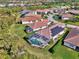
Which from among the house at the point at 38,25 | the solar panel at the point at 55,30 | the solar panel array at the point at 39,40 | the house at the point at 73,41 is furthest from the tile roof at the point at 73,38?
the house at the point at 38,25

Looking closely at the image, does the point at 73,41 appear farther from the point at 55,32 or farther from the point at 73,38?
the point at 55,32

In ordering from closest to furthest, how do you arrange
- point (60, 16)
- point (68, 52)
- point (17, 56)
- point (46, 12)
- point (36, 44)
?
point (17, 56) < point (68, 52) < point (36, 44) < point (60, 16) < point (46, 12)

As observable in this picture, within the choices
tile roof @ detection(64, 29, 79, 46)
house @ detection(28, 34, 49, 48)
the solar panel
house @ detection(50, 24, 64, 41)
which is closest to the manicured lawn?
tile roof @ detection(64, 29, 79, 46)

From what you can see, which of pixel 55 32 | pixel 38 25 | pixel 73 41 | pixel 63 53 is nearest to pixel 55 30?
pixel 55 32

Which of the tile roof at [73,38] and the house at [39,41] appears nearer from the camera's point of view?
the tile roof at [73,38]

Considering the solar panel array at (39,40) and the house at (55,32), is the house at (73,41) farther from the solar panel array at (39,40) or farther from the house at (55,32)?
the solar panel array at (39,40)

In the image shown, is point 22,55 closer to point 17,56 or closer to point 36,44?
point 17,56

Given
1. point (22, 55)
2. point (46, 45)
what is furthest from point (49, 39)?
point (22, 55)

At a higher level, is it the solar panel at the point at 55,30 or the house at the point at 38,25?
the solar panel at the point at 55,30
